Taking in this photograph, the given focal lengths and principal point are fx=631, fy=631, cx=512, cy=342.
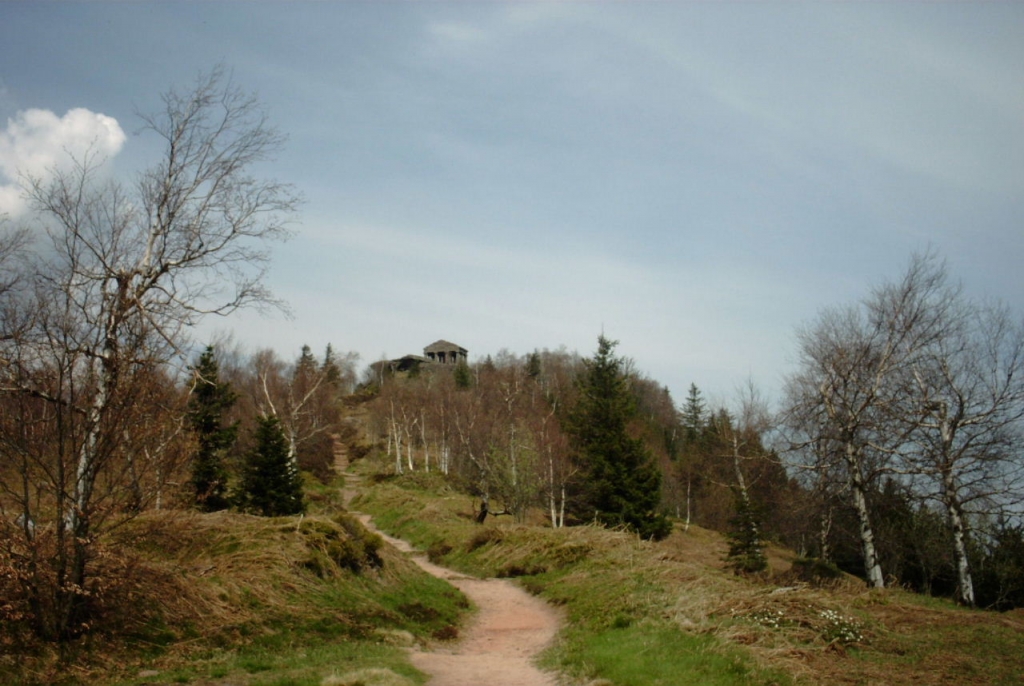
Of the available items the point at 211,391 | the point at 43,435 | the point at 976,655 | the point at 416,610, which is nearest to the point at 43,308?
the point at 43,435

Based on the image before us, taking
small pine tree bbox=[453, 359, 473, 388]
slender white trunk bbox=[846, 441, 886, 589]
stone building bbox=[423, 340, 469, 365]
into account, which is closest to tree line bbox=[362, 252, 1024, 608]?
slender white trunk bbox=[846, 441, 886, 589]

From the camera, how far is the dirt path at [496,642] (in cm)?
920

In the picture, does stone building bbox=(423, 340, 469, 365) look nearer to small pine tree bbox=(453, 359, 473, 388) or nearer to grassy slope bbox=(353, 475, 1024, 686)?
small pine tree bbox=(453, 359, 473, 388)

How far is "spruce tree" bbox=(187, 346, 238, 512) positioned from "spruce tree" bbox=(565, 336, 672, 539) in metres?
15.7

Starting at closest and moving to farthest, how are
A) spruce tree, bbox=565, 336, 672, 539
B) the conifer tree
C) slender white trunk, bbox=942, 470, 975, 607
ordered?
slender white trunk, bbox=942, 470, 975, 607
spruce tree, bbox=565, 336, 672, 539
the conifer tree

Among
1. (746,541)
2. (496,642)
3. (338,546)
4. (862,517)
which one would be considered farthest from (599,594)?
(746,541)

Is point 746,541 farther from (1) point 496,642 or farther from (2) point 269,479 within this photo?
(2) point 269,479

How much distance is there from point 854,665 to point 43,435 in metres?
10.3

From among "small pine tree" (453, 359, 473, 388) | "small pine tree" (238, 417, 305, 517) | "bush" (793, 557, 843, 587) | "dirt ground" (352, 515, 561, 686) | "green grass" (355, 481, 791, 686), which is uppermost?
"small pine tree" (453, 359, 473, 388)

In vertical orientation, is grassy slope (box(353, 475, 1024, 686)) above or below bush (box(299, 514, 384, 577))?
below

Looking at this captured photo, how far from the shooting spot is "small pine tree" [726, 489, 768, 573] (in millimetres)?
23078

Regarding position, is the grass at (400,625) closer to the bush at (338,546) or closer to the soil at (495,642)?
the bush at (338,546)

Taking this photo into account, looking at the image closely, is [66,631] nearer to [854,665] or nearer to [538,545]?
[854,665]

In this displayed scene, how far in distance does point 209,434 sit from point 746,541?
1968 cm
